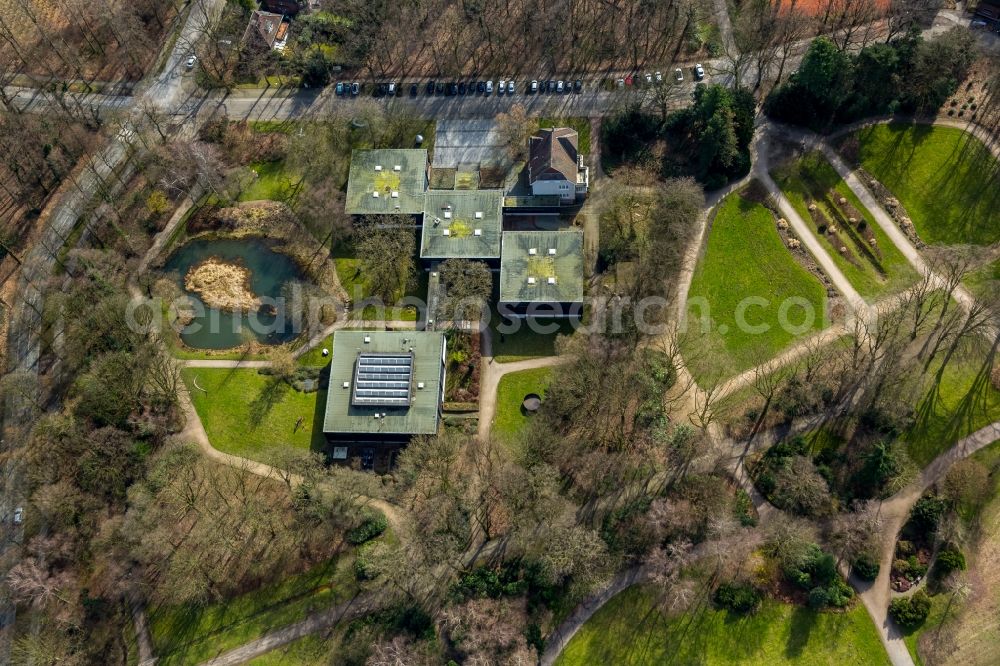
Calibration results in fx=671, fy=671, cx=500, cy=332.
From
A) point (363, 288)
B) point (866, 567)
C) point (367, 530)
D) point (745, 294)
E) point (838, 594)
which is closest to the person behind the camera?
point (838, 594)

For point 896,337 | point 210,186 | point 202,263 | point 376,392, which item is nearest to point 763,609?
point 896,337

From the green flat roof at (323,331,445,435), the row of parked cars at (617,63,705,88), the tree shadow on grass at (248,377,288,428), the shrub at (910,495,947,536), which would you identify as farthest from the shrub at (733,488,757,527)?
the row of parked cars at (617,63,705,88)

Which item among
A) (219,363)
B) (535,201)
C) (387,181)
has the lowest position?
(219,363)

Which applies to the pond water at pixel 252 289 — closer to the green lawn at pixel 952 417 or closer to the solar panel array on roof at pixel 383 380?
the solar panel array on roof at pixel 383 380

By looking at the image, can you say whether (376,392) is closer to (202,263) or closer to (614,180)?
(202,263)

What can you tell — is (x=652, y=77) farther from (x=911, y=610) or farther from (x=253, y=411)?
(x=911, y=610)

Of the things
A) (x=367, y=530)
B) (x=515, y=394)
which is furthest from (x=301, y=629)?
(x=515, y=394)

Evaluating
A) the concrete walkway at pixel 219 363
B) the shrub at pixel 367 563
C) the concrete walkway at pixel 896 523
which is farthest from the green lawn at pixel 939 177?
the concrete walkway at pixel 219 363
